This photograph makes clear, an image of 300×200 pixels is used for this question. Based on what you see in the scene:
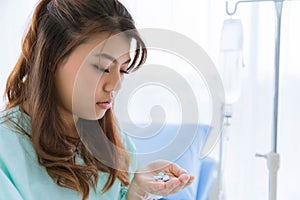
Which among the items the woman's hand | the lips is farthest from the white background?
the lips

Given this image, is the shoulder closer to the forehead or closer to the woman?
the woman

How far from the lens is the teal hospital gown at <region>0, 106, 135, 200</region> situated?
82 cm

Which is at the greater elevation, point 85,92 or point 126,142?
point 85,92

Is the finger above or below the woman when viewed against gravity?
below

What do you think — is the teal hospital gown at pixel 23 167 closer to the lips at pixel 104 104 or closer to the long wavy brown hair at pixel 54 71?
the long wavy brown hair at pixel 54 71

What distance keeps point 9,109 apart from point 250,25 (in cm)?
96

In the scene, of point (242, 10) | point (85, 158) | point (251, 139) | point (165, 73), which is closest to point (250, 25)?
point (242, 10)

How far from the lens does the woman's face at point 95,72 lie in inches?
27.5

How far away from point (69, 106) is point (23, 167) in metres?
0.15

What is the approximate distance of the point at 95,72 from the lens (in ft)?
2.34

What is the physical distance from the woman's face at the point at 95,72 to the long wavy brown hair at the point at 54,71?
0.05 ft

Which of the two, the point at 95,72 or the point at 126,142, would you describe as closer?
the point at 95,72

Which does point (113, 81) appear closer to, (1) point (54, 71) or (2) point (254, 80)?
(1) point (54, 71)

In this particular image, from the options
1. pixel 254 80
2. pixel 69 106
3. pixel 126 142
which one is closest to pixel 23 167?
pixel 69 106
